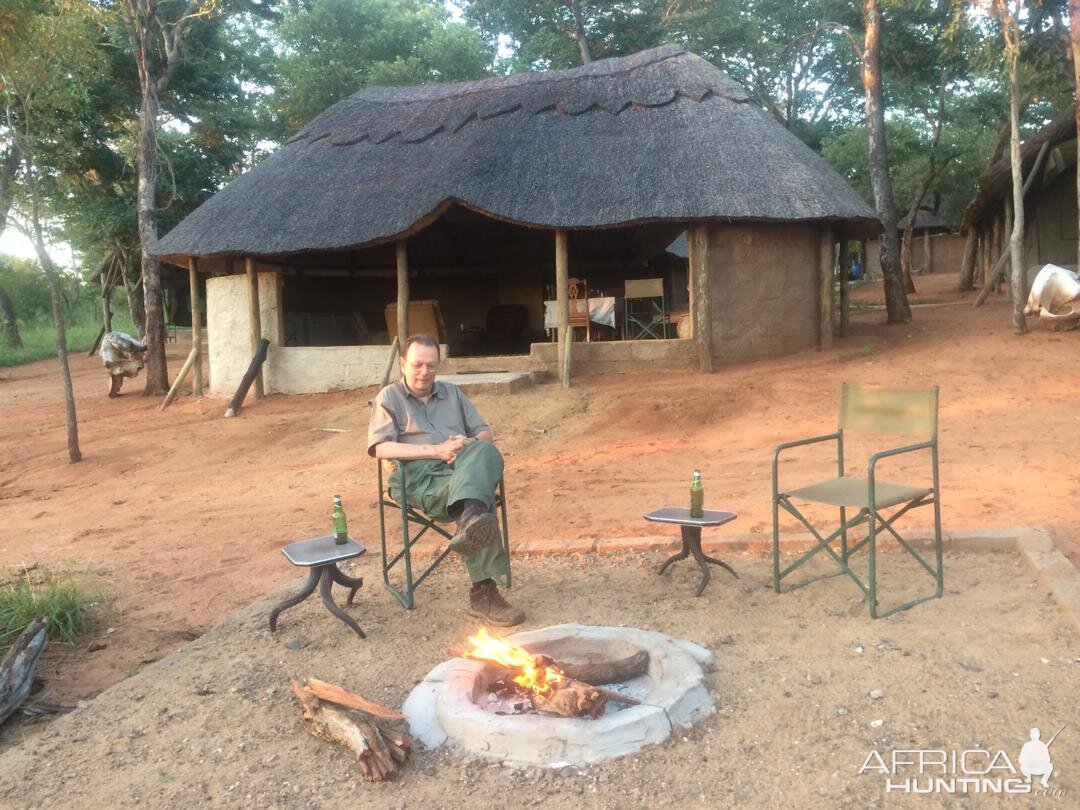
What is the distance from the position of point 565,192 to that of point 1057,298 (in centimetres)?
649

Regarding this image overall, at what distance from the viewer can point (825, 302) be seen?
11.5m

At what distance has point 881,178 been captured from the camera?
46.5ft

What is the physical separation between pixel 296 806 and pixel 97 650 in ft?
6.77

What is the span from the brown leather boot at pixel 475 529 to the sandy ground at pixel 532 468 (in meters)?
0.48

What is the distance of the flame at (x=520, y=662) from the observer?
279 centimetres

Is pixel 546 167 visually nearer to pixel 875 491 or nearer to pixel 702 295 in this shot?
pixel 702 295

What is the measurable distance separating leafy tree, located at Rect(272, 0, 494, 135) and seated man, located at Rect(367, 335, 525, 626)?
70.6ft

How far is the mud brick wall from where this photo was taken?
11.0 metres

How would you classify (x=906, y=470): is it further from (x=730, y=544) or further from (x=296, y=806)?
(x=296, y=806)

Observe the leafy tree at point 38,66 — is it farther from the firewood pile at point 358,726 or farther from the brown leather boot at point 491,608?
the firewood pile at point 358,726

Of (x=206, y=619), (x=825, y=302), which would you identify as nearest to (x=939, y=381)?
(x=825, y=302)

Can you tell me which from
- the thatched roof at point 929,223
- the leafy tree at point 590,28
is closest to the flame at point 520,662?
the leafy tree at point 590,28

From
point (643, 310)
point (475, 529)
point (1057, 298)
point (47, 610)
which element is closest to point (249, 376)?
point (643, 310)

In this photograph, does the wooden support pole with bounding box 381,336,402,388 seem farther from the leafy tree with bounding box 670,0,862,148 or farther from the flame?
the leafy tree with bounding box 670,0,862,148
